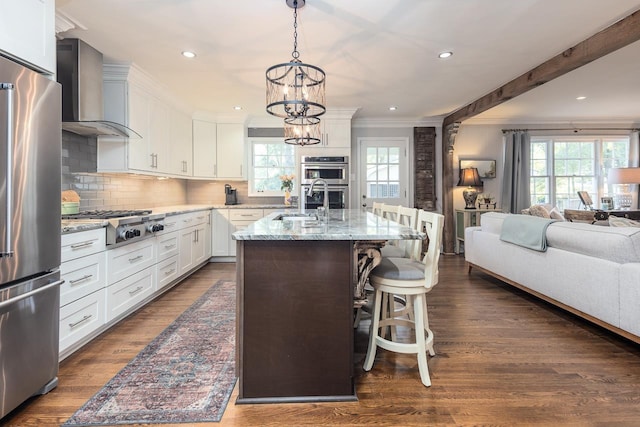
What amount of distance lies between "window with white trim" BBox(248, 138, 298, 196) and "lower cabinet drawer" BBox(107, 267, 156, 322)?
2.67 meters

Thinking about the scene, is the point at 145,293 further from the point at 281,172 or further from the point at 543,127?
the point at 543,127

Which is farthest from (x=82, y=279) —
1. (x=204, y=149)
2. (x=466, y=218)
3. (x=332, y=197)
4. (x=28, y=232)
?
(x=466, y=218)

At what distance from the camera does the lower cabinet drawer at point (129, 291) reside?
8.36 feet

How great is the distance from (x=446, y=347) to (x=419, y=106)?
381cm

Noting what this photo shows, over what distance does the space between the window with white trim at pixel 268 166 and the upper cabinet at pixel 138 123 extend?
4.77 feet

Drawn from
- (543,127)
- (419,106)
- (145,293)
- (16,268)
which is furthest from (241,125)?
(543,127)

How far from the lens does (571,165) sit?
241 inches

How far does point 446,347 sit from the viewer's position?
2.30 metres

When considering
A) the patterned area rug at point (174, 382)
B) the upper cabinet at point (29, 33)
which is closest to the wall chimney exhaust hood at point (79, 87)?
the upper cabinet at point (29, 33)

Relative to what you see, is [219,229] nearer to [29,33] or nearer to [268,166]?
[268,166]

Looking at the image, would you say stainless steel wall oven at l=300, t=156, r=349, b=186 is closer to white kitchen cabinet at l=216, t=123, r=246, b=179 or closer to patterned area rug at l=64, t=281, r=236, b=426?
white kitchen cabinet at l=216, t=123, r=246, b=179

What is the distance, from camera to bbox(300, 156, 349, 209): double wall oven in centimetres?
516

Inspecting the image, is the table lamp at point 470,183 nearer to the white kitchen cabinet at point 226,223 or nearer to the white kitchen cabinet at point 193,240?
the white kitchen cabinet at point 226,223

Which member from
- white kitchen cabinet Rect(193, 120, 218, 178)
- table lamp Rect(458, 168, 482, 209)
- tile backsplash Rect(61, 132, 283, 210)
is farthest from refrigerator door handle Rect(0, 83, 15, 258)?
table lamp Rect(458, 168, 482, 209)
